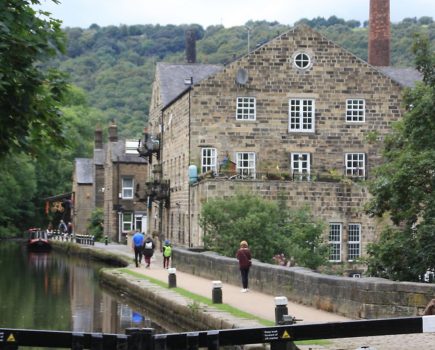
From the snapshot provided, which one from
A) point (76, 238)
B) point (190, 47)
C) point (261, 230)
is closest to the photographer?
point (261, 230)

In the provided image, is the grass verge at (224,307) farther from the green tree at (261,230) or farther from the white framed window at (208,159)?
the white framed window at (208,159)

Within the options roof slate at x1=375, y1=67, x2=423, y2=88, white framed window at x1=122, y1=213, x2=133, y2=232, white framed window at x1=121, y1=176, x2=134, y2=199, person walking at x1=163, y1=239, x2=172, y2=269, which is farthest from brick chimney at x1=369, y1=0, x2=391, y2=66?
white framed window at x1=122, y1=213, x2=133, y2=232

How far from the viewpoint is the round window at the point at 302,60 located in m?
45.9

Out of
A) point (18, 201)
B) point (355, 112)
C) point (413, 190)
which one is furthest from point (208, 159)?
point (18, 201)

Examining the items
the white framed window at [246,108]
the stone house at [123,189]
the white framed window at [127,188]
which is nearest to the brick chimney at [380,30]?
the white framed window at [246,108]

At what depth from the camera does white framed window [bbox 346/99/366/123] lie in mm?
46656

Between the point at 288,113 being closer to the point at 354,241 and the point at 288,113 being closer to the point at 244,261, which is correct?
the point at 354,241

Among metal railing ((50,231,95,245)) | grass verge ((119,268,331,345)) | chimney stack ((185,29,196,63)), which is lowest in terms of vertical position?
grass verge ((119,268,331,345))

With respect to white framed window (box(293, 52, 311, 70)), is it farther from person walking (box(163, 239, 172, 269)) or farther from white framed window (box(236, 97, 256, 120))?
person walking (box(163, 239, 172, 269))

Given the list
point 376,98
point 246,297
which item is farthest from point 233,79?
point 246,297

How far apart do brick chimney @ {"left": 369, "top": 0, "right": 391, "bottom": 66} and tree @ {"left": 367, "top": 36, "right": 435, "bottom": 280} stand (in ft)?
90.5

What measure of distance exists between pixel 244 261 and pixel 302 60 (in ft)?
73.2

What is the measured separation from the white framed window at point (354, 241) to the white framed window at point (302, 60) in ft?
27.1

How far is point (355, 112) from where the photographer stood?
4675 cm
